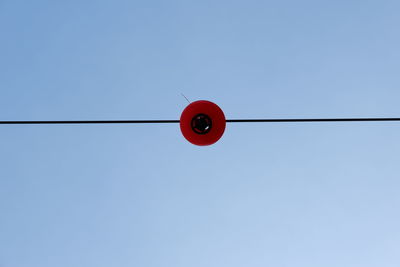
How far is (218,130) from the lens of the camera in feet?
14.7

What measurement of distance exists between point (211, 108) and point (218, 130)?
286 mm

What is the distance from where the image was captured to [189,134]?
444 centimetres

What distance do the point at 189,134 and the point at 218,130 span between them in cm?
37

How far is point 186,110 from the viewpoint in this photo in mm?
4461

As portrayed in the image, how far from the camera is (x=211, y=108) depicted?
4457 mm

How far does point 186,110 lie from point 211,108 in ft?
1.02

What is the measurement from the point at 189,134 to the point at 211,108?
420 mm

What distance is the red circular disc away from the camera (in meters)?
4.43

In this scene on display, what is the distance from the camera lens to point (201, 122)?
4430 mm

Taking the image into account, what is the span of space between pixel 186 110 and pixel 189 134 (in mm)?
300

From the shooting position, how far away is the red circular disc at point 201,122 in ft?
14.5

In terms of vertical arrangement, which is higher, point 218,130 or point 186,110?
point 186,110
